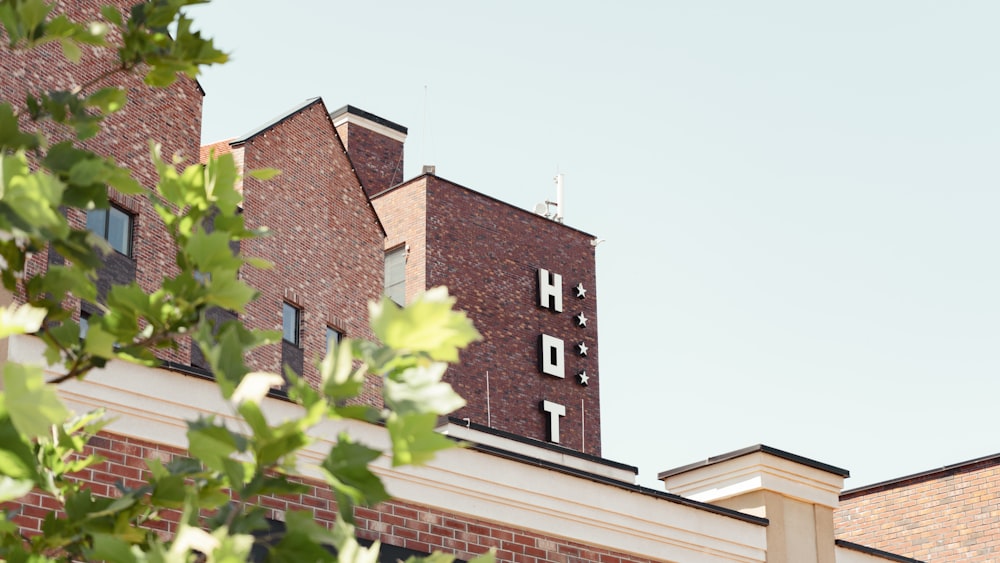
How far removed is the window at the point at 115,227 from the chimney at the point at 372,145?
19446mm

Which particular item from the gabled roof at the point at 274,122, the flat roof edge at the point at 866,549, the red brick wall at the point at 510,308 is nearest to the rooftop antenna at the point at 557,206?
the red brick wall at the point at 510,308

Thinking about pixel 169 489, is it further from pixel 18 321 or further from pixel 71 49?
pixel 71 49

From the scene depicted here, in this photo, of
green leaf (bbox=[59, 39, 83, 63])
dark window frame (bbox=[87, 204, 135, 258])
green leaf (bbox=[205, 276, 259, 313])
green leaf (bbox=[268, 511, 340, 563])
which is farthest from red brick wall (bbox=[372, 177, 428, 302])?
green leaf (bbox=[268, 511, 340, 563])

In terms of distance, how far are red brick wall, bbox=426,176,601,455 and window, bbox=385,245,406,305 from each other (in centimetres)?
117

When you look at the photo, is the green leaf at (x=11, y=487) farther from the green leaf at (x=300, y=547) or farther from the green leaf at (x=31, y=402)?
the green leaf at (x=300, y=547)

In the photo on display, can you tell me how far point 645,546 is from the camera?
489 inches

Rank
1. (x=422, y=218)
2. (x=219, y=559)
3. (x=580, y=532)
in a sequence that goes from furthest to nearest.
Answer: (x=422, y=218)
(x=580, y=532)
(x=219, y=559)

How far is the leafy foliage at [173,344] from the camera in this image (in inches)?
97.0

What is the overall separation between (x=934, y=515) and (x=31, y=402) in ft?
76.4

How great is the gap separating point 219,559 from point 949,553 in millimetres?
23091

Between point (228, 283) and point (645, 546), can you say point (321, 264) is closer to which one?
point (645, 546)

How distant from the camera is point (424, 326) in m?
2.49

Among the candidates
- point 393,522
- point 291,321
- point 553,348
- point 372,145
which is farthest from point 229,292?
point 372,145

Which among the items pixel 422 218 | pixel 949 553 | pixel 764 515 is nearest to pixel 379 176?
pixel 422 218
